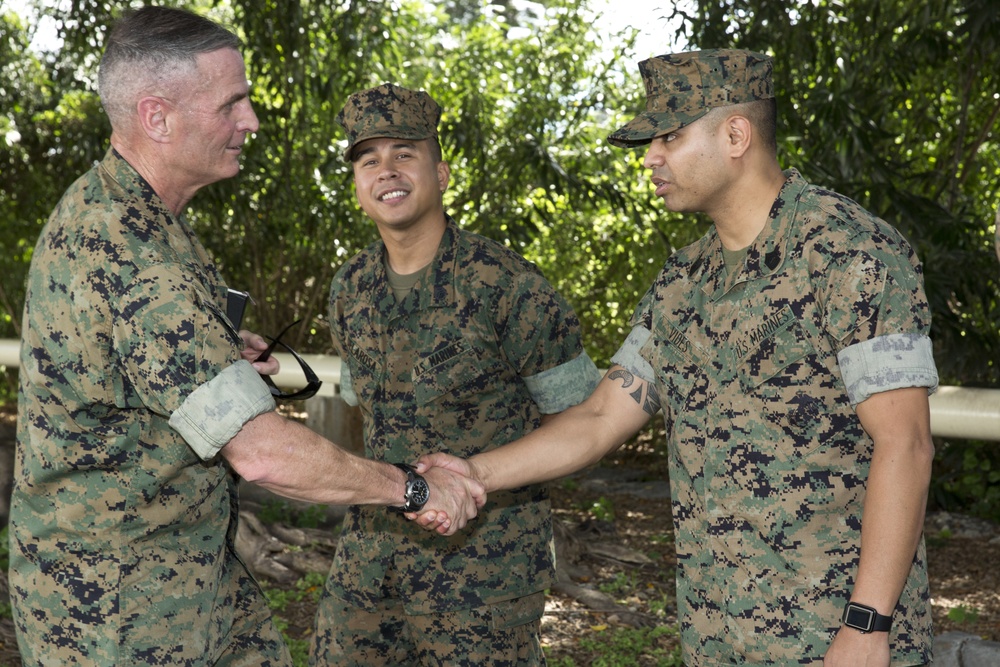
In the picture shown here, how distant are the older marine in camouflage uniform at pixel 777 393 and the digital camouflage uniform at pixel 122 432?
993 mm

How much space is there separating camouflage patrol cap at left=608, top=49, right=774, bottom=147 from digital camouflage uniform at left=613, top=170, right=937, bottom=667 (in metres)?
0.23

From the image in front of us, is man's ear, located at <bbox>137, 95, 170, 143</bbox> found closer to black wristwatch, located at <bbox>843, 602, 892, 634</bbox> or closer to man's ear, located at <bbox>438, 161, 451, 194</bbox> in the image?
man's ear, located at <bbox>438, 161, 451, 194</bbox>

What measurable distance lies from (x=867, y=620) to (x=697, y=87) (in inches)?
46.9

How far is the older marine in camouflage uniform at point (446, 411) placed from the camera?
329 centimetres

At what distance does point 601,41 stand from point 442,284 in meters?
4.64

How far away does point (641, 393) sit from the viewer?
114 inches

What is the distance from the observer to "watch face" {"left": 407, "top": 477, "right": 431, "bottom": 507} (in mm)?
2816

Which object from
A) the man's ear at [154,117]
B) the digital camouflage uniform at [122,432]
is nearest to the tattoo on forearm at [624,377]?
the digital camouflage uniform at [122,432]

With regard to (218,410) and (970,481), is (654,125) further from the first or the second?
(970,481)

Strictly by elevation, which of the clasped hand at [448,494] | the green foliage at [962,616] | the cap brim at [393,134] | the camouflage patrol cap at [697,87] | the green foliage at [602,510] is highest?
Answer: the camouflage patrol cap at [697,87]

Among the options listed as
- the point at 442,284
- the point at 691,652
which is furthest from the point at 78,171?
the point at 691,652

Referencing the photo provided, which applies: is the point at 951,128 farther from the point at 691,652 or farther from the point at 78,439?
the point at 78,439

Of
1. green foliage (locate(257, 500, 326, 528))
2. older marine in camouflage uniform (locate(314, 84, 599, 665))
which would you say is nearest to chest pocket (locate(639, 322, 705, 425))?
older marine in camouflage uniform (locate(314, 84, 599, 665))

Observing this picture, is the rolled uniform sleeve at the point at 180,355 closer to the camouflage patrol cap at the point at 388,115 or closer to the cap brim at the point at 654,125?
the cap brim at the point at 654,125
